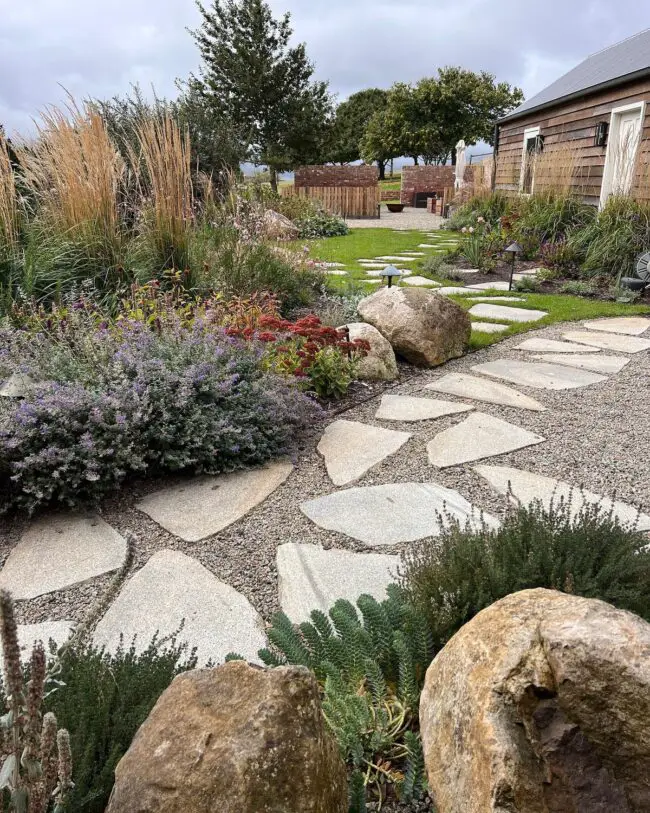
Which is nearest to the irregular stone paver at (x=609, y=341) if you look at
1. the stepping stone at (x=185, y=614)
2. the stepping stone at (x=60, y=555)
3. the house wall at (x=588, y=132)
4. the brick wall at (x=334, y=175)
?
the stepping stone at (x=185, y=614)

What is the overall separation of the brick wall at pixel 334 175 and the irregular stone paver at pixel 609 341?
17.1m

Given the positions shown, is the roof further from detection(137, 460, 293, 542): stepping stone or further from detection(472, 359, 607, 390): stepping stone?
detection(137, 460, 293, 542): stepping stone

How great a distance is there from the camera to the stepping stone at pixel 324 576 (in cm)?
181

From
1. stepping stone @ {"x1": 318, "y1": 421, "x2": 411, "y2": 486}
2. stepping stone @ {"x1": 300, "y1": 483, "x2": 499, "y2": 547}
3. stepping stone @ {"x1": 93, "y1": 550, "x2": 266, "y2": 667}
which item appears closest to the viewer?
stepping stone @ {"x1": 93, "y1": 550, "x2": 266, "y2": 667}

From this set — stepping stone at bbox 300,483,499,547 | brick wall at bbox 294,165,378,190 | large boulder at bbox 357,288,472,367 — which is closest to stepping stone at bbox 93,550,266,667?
stepping stone at bbox 300,483,499,547

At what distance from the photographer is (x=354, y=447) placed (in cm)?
289

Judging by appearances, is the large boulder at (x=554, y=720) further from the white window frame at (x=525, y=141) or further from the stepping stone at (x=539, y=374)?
the white window frame at (x=525, y=141)

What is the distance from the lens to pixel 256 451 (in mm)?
2754

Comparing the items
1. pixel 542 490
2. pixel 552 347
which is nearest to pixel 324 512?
pixel 542 490

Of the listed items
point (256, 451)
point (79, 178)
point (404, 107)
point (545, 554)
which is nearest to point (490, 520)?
point (545, 554)

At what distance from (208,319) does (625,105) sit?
9185 millimetres

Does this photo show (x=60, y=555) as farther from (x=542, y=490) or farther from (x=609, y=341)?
(x=609, y=341)

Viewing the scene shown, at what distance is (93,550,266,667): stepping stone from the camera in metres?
1.65

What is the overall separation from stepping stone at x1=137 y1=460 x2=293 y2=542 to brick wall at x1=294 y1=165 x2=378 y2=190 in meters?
19.4
